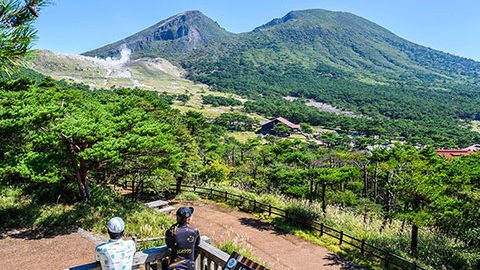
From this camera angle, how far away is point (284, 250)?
40.4 ft

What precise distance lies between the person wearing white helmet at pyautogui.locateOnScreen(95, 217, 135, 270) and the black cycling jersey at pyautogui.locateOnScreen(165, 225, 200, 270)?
Result: 0.46 meters

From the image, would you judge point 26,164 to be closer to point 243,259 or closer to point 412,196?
point 243,259

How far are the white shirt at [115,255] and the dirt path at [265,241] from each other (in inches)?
249

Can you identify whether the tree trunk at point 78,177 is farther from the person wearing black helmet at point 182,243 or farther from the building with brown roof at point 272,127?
the building with brown roof at point 272,127

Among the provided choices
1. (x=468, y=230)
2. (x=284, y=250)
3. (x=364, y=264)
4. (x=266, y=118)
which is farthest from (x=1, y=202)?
(x=266, y=118)

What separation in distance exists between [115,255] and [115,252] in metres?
0.03

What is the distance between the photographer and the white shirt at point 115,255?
3377 millimetres

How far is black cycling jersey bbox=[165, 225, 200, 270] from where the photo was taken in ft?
12.5

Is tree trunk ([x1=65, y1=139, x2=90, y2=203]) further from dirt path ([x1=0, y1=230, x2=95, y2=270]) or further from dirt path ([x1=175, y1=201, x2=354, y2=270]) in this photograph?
dirt path ([x1=175, y1=201, x2=354, y2=270])

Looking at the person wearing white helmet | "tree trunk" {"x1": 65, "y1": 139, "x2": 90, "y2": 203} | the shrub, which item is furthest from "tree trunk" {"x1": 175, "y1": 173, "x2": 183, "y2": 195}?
the person wearing white helmet

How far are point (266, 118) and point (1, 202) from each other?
103796mm

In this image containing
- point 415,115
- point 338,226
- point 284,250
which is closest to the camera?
point 284,250

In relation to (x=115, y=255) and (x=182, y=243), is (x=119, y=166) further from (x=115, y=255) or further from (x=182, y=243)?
(x=115, y=255)

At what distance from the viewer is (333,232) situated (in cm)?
1384
